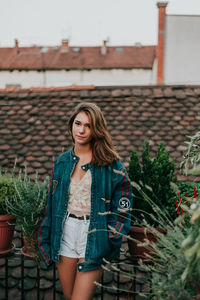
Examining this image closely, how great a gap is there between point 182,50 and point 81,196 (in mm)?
12001

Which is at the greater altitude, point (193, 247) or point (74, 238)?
point (193, 247)

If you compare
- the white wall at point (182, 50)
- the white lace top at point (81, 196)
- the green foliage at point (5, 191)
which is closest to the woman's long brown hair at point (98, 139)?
the white lace top at point (81, 196)

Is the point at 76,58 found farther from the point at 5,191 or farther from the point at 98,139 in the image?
the point at 98,139

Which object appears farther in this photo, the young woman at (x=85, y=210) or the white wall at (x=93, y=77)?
the white wall at (x=93, y=77)

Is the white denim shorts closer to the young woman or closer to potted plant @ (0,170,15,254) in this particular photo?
the young woman

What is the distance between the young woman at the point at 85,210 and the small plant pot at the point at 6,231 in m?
0.41

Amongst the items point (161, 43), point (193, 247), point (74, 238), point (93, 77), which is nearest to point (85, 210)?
point (74, 238)

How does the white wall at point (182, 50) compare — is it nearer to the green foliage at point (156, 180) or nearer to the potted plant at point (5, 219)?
the green foliage at point (156, 180)

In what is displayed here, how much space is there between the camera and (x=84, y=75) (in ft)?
76.5

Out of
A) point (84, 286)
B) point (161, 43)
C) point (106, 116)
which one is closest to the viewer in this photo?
point (84, 286)

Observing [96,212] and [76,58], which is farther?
[76,58]

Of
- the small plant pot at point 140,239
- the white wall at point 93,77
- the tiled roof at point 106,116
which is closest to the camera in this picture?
the small plant pot at point 140,239

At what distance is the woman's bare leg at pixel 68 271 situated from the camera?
1843mm

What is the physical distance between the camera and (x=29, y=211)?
2154 millimetres
